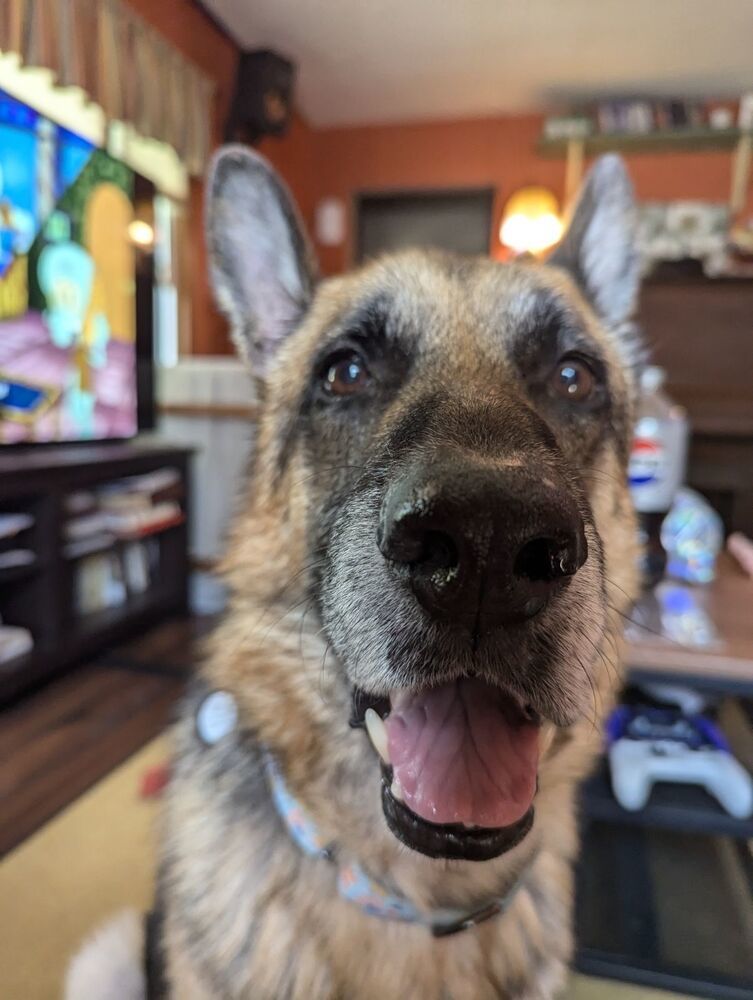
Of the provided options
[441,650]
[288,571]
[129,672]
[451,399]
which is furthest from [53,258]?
[441,650]

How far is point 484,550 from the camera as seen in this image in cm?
56

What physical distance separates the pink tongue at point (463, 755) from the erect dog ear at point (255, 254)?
726 mm

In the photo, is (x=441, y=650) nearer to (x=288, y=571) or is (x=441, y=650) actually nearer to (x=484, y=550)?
(x=484, y=550)

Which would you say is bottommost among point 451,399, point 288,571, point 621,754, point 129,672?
point 129,672

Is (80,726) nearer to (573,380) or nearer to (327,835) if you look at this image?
(327,835)

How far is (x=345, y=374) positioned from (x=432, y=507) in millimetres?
568

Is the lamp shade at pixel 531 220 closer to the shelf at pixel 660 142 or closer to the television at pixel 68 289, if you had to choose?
the shelf at pixel 660 142

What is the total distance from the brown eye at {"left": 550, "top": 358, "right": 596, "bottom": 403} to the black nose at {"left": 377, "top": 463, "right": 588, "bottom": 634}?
503mm

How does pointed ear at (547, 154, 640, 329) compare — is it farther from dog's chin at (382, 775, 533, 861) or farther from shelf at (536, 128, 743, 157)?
shelf at (536, 128, 743, 157)

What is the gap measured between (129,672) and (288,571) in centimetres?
209

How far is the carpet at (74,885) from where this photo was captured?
1.38 meters

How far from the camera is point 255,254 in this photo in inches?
47.6

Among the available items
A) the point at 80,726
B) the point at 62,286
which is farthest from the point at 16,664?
the point at 62,286

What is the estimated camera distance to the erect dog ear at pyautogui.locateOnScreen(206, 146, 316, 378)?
1.15 metres
